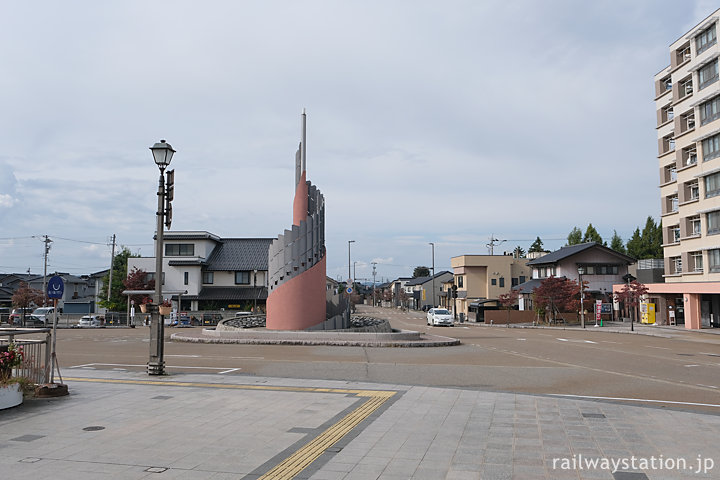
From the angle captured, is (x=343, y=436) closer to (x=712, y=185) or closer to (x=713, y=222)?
(x=713, y=222)

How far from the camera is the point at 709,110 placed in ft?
139

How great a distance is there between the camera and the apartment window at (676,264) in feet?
156

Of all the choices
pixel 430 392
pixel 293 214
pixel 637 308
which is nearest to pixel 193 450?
pixel 430 392

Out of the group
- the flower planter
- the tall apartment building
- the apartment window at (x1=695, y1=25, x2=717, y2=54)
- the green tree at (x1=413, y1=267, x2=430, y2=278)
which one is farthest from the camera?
the green tree at (x1=413, y1=267, x2=430, y2=278)

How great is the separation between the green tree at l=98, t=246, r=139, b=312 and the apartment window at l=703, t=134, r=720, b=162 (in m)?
58.2

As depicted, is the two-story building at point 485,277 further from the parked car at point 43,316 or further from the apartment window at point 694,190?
the parked car at point 43,316

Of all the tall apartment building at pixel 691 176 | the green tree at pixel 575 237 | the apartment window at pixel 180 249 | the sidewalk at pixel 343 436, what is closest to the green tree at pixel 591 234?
the green tree at pixel 575 237

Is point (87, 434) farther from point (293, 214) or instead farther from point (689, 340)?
point (689, 340)

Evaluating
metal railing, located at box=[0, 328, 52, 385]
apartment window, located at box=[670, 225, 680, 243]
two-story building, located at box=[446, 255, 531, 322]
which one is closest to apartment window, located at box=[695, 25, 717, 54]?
apartment window, located at box=[670, 225, 680, 243]

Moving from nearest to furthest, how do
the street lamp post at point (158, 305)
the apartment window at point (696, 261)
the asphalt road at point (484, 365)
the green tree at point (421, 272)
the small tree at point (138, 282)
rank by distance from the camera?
the asphalt road at point (484, 365) < the street lamp post at point (158, 305) < the apartment window at point (696, 261) < the small tree at point (138, 282) < the green tree at point (421, 272)

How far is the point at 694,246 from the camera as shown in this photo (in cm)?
4409

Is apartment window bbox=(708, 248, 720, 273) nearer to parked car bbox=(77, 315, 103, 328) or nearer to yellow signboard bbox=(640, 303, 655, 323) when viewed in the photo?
yellow signboard bbox=(640, 303, 655, 323)

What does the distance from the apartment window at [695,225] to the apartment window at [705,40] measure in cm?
1363

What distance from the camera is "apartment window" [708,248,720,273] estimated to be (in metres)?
41.2
